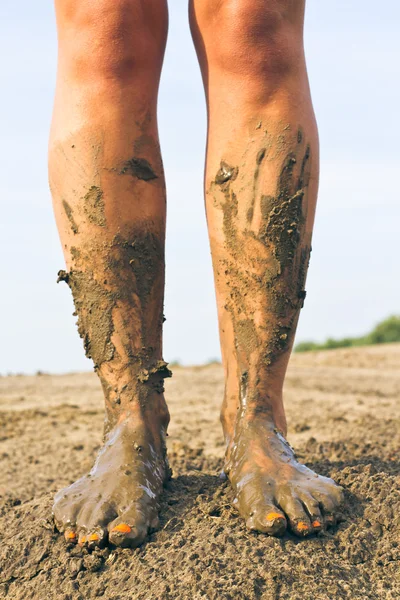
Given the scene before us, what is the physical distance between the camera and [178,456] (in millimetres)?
2697

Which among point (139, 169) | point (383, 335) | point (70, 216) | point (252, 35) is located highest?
point (252, 35)

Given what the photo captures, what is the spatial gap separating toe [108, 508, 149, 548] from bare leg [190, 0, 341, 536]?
10.8 inches

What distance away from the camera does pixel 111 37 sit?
177 centimetres

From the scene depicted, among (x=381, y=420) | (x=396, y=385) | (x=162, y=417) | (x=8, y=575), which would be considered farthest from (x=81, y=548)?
(x=396, y=385)

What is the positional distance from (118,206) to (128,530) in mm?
786

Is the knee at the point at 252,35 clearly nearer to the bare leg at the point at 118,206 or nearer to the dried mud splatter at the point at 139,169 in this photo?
the bare leg at the point at 118,206

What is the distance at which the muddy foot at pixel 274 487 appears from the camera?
1.57 meters

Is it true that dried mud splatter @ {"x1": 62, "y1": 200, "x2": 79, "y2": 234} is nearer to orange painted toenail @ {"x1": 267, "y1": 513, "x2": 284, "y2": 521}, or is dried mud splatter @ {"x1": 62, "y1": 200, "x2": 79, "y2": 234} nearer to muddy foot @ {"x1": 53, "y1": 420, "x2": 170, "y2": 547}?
muddy foot @ {"x1": 53, "y1": 420, "x2": 170, "y2": 547}

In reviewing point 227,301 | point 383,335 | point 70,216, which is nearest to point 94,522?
point 227,301

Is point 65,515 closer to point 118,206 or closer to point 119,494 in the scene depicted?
point 119,494

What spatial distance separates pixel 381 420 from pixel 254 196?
1.91 m

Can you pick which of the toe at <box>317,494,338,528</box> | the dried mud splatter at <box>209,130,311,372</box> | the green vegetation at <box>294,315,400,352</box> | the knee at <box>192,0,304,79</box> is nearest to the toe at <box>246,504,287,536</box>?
the toe at <box>317,494,338,528</box>

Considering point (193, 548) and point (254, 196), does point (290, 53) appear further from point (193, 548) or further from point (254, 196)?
point (193, 548)

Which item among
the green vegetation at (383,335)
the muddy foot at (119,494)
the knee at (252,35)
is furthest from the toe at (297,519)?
the green vegetation at (383,335)
